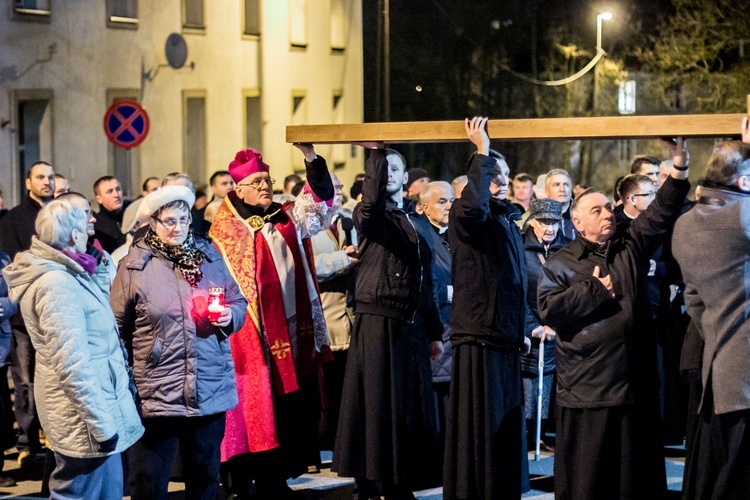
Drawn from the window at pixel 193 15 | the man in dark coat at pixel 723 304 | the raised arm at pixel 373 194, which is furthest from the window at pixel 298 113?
the man in dark coat at pixel 723 304

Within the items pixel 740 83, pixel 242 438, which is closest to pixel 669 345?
pixel 242 438

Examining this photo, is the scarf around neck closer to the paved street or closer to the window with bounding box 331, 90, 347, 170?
the paved street

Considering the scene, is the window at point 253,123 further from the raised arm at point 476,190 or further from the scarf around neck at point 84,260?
the scarf around neck at point 84,260

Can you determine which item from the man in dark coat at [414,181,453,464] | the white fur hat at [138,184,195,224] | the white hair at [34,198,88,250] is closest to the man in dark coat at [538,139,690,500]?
the man in dark coat at [414,181,453,464]

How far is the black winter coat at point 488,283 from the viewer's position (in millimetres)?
7145

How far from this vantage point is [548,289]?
670 centimetres

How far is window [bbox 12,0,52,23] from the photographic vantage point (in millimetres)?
20547

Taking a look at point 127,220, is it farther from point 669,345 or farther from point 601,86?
point 601,86

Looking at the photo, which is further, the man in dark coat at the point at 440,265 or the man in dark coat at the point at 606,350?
the man in dark coat at the point at 440,265

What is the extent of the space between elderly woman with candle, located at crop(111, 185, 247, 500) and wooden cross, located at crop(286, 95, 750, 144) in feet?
3.37

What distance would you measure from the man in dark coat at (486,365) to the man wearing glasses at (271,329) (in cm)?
117

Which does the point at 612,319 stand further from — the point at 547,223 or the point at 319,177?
the point at 547,223

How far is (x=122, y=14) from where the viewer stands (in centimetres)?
2325

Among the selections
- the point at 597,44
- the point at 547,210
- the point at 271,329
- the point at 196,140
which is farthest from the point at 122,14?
the point at 271,329
